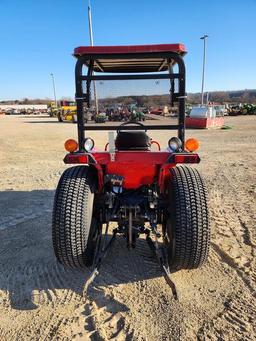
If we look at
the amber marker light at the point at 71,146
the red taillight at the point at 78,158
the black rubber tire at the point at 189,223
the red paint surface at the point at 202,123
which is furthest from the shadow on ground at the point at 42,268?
the red paint surface at the point at 202,123

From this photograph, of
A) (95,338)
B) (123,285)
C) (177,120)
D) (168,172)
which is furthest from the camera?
(177,120)

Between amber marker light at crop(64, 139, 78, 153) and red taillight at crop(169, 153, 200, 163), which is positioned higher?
amber marker light at crop(64, 139, 78, 153)

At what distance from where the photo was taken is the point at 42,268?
135 inches

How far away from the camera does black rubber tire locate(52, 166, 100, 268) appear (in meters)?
2.99

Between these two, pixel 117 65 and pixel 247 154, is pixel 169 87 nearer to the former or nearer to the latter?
pixel 117 65

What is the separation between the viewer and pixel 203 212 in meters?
2.96

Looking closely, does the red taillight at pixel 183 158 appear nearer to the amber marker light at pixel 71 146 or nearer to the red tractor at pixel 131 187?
the red tractor at pixel 131 187

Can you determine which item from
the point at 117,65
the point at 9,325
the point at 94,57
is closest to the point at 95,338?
the point at 9,325

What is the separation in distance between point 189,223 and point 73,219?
3.30 feet

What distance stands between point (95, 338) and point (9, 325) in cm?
68

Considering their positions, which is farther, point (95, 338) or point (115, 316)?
point (115, 316)

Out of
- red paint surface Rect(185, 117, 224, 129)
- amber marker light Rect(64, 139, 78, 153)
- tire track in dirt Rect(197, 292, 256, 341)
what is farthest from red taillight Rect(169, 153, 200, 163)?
red paint surface Rect(185, 117, 224, 129)

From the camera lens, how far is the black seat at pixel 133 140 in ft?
11.6

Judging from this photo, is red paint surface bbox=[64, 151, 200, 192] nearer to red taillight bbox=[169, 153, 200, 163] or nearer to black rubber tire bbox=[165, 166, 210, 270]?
red taillight bbox=[169, 153, 200, 163]
